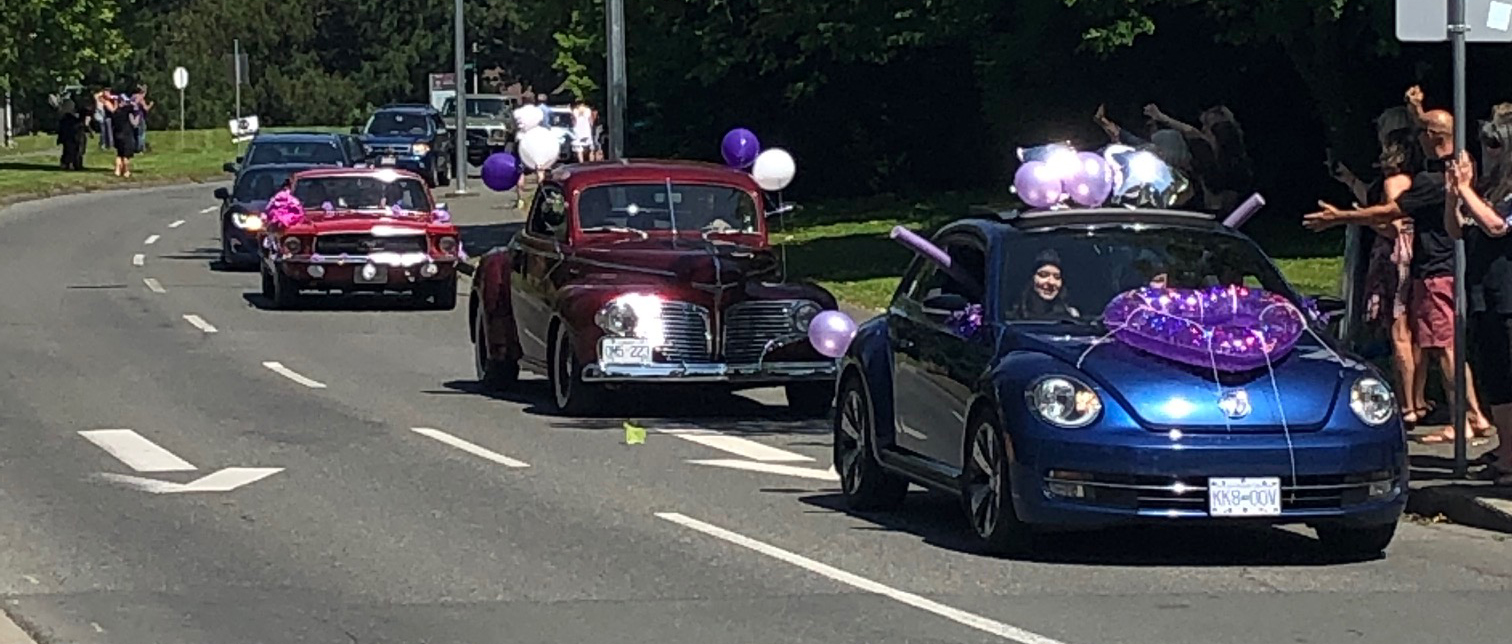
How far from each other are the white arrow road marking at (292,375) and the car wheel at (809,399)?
146 inches

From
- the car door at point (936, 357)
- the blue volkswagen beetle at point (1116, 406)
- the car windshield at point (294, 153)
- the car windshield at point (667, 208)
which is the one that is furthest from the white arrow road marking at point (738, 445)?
the car windshield at point (294, 153)

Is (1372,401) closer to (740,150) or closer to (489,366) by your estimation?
(740,150)

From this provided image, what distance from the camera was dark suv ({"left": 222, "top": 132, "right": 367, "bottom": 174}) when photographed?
116 ft

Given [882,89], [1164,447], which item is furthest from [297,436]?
[882,89]

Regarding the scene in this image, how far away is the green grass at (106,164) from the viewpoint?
176 ft

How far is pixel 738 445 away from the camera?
16109mm

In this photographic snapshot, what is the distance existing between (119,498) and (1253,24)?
16.1 meters

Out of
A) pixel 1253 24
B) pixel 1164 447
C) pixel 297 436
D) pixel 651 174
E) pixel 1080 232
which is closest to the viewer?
pixel 1164 447

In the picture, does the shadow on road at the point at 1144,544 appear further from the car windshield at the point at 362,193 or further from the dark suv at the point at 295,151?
the dark suv at the point at 295,151

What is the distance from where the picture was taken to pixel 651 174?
1888 centimetres

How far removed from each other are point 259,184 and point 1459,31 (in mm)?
21856

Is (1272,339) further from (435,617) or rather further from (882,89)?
(882,89)

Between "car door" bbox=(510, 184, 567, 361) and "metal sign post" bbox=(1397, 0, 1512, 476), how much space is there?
6.77 m

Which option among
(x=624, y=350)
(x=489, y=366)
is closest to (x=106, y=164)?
(x=489, y=366)
